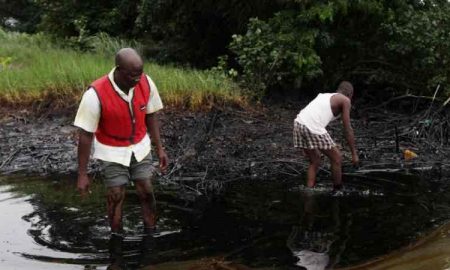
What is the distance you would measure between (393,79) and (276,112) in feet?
7.79

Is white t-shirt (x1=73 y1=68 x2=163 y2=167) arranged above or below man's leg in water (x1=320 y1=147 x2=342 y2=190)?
above

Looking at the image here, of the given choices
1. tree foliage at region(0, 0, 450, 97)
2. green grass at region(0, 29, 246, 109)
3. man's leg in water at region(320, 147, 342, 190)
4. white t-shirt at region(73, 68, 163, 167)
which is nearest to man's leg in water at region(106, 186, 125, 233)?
white t-shirt at region(73, 68, 163, 167)

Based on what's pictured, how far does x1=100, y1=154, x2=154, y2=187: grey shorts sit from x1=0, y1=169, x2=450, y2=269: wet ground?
0.60m

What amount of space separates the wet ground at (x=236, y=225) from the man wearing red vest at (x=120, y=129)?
487 millimetres

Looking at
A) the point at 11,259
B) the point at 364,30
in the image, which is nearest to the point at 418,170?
the point at 364,30

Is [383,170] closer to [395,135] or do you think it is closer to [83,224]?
[395,135]

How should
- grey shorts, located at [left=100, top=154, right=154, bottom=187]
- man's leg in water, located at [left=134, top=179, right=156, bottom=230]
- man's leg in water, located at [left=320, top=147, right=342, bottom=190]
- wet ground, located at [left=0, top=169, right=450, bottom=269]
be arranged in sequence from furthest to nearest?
man's leg in water, located at [left=320, top=147, right=342, bottom=190]
man's leg in water, located at [left=134, top=179, right=156, bottom=230]
grey shorts, located at [left=100, top=154, right=154, bottom=187]
wet ground, located at [left=0, top=169, right=450, bottom=269]

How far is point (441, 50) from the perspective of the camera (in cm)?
1057

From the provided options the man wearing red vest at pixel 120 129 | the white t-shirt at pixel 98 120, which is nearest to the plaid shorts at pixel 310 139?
the man wearing red vest at pixel 120 129

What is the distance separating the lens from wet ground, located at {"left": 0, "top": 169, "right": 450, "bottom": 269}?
5.13 meters

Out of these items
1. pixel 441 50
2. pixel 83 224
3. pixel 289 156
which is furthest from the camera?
pixel 441 50

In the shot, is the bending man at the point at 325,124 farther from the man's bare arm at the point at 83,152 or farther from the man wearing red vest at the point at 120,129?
the man's bare arm at the point at 83,152

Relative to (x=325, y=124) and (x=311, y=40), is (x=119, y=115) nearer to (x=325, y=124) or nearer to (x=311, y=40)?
(x=325, y=124)

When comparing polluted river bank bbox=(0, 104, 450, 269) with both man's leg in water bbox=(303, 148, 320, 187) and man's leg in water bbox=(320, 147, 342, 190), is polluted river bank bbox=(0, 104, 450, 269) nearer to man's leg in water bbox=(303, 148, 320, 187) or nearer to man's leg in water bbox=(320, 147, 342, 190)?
man's leg in water bbox=(303, 148, 320, 187)
